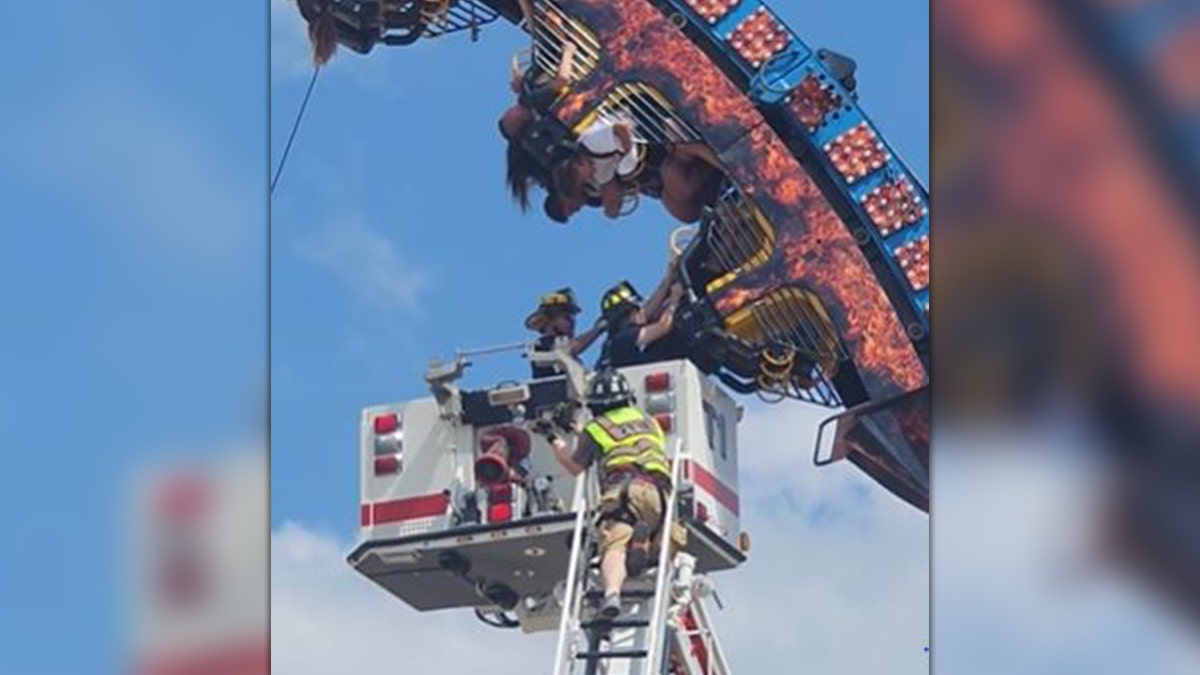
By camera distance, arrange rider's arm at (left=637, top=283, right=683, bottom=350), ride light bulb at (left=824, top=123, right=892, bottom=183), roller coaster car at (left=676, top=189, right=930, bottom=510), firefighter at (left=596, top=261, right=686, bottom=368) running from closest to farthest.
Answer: firefighter at (left=596, top=261, right=686, bottom=368) → rider's arm at (left=637, top=283, right=683, bottom=350) → roller coaster car at (left=676, top=189, right=930, bottom=510) → ride light bulb at (left=824, top=123, right=892, bottom=183)

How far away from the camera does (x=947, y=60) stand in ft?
7.55

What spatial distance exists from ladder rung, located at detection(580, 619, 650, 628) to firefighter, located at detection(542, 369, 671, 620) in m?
0.03

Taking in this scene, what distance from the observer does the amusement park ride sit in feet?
38.8

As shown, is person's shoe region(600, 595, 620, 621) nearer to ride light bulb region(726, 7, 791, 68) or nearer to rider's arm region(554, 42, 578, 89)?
rider's arm region(554, 42, 578, 89)

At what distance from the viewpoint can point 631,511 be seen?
10.2 metres

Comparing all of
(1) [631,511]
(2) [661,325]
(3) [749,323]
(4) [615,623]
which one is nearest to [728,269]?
(3) [749,323]

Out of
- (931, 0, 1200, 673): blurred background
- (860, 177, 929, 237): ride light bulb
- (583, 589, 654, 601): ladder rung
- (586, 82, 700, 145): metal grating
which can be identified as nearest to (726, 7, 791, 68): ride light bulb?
(586, 82, 700, 145): metal grating

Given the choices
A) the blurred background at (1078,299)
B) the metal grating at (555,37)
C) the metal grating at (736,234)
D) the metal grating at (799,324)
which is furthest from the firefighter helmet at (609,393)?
the blurred background at (1078,299)

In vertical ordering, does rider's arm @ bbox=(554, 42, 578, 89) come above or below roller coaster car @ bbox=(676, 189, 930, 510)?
above

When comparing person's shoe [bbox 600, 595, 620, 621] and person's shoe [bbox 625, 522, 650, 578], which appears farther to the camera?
person's shoe [bbox 625, 522, 650, 578]

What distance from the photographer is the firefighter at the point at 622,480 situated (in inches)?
395

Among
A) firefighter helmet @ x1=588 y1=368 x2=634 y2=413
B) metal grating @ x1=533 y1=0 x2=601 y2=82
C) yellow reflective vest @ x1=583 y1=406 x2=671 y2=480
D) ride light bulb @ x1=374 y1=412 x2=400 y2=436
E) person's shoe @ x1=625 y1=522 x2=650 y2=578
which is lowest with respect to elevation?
person's shoe @ x1=625 y1=522 x2=650 y2=578

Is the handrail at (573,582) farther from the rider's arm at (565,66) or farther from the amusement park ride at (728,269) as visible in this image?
the rider's arm at (565,66)

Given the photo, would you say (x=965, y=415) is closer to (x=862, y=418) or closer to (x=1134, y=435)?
(x=1134, y=435)
